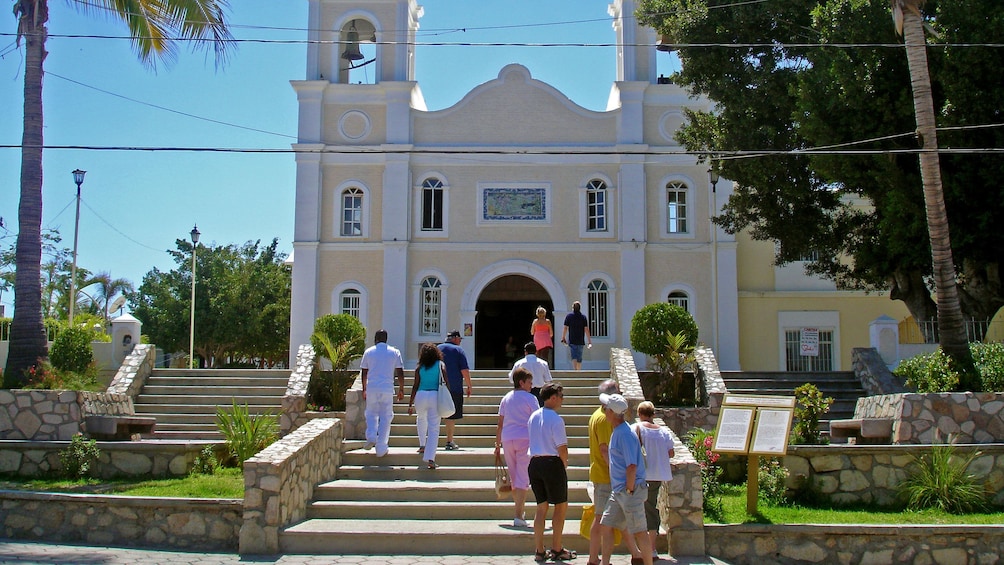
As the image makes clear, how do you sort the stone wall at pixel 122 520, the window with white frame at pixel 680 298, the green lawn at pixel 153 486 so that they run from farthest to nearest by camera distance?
the window with white frame at pixel 680 298
the green lawn at pixel 153 486
the stone wall at pixel 122 520

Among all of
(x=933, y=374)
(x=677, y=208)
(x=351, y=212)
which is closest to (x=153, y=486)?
(x=933, y=374)

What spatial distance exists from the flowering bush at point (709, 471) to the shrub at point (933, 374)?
3228mm

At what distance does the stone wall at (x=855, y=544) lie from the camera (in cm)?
986

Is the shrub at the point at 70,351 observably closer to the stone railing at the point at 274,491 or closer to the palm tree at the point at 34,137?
the palm tree at the point at 34,137

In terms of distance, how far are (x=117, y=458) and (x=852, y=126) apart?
12.8 meters

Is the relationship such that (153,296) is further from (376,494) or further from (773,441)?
(773,441)

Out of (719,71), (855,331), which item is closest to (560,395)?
(719,71)

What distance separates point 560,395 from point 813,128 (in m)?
9.04

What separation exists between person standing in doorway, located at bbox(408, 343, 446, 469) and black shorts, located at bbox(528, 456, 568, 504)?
2962mm

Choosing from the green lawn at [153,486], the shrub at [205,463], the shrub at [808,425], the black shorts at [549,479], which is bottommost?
the green lawn at [153,486]

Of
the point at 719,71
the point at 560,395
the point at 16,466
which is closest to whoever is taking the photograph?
the point at 560,395

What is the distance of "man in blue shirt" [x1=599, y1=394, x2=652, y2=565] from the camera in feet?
28.1

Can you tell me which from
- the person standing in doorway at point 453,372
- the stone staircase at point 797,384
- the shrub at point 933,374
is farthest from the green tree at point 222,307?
the shrub at point 933,374

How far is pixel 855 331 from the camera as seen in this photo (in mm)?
24422
